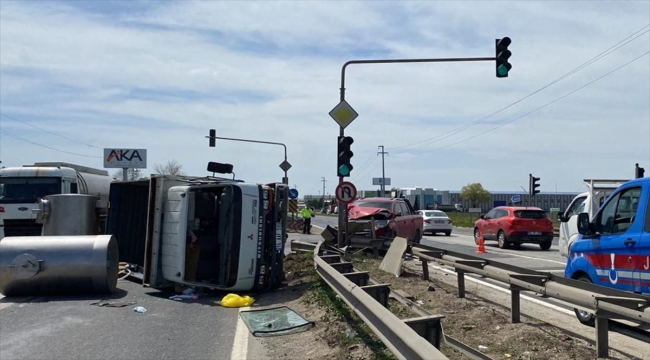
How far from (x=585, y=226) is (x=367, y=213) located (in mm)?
10791

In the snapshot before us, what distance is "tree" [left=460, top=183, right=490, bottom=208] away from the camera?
9331 centimetres

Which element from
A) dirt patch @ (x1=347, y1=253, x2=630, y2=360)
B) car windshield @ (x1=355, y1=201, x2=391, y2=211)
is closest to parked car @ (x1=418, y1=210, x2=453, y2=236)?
car windshield @ (x1=355, y1=201, x2=391, y2=211)

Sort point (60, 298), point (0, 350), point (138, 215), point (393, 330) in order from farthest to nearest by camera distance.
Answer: point (138, 215) < point (60, 298) < point (0, 350) < point (393, 330)

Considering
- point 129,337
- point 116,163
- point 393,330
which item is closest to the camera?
point 393,330

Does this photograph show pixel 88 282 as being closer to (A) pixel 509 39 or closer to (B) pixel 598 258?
(B) pixel 598 258

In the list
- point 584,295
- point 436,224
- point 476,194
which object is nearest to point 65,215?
point 584,295

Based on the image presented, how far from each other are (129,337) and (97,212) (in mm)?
9211

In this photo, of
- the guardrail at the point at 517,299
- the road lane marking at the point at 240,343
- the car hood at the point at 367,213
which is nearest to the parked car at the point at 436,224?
the car hood at the point at 367,213

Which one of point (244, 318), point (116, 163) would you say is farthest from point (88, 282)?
point (116, 163)

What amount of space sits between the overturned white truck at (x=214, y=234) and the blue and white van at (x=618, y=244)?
5.30 meters

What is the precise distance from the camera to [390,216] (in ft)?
59.8

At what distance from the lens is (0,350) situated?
699 cm

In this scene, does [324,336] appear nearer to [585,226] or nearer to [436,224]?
[585,226]

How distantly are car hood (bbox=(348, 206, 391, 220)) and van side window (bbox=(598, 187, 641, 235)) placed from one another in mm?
10141
